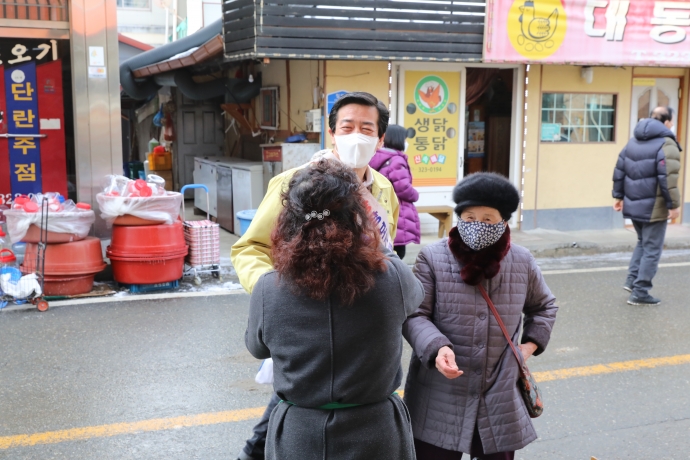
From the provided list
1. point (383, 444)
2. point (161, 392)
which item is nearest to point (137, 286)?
point (161, 392)

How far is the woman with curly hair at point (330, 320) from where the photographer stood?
207 centimetres

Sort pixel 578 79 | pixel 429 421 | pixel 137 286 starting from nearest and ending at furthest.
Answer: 1. pixel 429 421
2. pixel 137 286
3. pixel 578 79

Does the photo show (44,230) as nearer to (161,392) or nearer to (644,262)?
(161,392)

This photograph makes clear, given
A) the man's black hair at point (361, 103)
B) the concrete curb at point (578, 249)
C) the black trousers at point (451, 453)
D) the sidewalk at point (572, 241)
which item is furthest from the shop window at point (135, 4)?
the black trousers at point (451, 453)

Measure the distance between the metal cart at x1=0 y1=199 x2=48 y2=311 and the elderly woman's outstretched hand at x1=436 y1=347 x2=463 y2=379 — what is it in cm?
515

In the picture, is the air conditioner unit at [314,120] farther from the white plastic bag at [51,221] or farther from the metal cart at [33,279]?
the metal cart at [33,279]

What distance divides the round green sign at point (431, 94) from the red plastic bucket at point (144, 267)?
15.7ft

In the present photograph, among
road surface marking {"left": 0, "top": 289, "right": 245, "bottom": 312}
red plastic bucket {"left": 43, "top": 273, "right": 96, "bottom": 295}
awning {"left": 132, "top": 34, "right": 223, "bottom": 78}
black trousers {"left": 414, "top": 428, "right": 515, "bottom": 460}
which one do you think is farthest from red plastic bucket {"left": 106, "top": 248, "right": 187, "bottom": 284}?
black trousers {"left": 414, "top": 428, "right": 515, "bottom": 460}

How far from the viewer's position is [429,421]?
2.82 metres

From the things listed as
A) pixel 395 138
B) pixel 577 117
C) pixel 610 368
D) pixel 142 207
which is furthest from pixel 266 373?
pixel 577 117

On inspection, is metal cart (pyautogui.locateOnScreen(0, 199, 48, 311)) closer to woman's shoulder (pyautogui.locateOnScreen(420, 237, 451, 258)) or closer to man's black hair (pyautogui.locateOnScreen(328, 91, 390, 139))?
man's black hair (pyautogui.locateOnScreen(328, 91, 390, 139))

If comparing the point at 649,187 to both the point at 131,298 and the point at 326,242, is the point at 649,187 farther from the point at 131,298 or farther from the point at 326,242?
the point at 326,242

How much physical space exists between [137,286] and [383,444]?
577 cm

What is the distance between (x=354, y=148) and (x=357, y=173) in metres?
0.11
